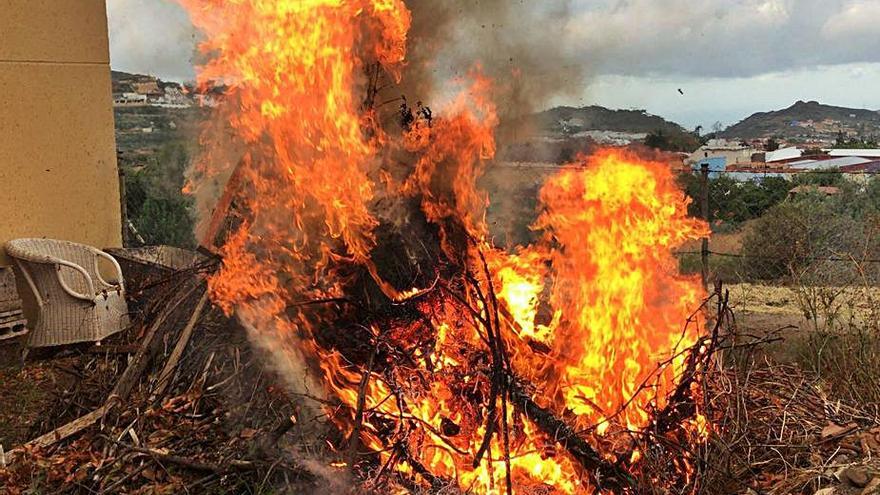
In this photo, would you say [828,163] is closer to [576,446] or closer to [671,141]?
[671,141]

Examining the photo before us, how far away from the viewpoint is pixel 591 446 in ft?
13.2

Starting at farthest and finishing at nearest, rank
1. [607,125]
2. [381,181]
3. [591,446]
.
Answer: [607,125]
[381,181]
[591,446]

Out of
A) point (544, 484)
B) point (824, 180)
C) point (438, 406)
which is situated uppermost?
point (824, 180)

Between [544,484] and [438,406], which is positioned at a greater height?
[438,406]

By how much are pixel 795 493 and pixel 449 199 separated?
2.81 metres

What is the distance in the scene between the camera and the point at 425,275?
15.5 feet

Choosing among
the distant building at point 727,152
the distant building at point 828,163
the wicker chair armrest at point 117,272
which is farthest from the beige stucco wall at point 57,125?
the distant building at point 828,163

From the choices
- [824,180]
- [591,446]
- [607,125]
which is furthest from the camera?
[824,180]

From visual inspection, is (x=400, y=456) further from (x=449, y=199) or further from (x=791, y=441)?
(x=791, y=441)

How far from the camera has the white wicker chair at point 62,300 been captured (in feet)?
20.7

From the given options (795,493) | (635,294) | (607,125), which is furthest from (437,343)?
(607,125)

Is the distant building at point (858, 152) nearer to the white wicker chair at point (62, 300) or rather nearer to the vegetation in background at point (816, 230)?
the vegetation in background at point (816, 230)

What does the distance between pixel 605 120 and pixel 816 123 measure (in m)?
7.41

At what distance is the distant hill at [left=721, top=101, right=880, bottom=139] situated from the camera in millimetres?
11812
